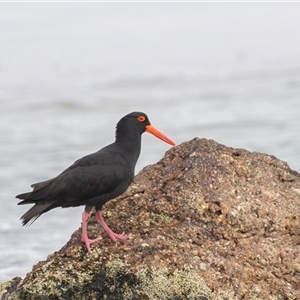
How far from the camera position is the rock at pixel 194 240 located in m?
5.64

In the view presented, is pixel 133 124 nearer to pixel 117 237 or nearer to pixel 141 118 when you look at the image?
pixel 141 118

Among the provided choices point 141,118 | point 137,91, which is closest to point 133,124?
point 141,118

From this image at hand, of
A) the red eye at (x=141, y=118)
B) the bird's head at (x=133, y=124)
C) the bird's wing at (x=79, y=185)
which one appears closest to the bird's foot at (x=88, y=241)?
the bird's wing at (x=79, y=185)

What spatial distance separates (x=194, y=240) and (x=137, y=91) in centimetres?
1684

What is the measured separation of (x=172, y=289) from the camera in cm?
561

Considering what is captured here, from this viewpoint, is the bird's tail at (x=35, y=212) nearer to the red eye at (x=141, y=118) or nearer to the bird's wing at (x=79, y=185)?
the bird's wing at (x=79, y=185)

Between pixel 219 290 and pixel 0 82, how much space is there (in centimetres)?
1842

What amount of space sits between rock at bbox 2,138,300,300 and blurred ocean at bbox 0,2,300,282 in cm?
340

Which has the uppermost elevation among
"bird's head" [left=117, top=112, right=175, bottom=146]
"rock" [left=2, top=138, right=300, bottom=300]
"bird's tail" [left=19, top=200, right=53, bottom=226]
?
"bird's head" [left=117, top=112, right=175, bottom=146]

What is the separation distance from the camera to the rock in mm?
5641

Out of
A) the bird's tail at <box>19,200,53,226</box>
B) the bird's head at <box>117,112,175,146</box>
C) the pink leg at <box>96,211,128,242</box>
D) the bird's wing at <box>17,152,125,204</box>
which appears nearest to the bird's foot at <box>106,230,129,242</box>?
the pink leg at <box>96,211,128,242</box>

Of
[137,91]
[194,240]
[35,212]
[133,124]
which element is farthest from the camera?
[137,91]

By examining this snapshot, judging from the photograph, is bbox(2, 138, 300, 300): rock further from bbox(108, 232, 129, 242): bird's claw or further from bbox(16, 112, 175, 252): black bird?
bbox(16, 112, 175, 252): black bird

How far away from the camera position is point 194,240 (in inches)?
234
